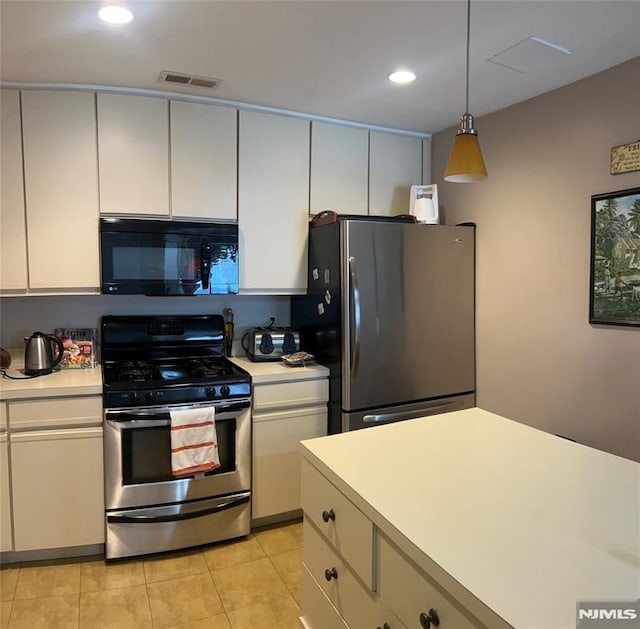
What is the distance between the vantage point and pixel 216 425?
270 centimetres

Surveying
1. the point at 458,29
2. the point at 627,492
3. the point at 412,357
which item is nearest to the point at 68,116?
the point at 458,29

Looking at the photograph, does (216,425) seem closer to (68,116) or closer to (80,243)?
(80,243)

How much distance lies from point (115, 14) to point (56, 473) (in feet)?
6.65

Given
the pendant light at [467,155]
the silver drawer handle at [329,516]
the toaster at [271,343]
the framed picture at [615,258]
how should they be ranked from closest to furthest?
1. the silver drawer handle at [329,516]
2. the pendant light at [467,155]
3. the framed picture at [615,258]
4. the toaster at [271,343]

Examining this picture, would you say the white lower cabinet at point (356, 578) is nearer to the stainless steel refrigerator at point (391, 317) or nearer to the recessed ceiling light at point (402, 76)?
the stainless steel refrigerator at point (391, 317)

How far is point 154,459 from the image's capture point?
2.57m

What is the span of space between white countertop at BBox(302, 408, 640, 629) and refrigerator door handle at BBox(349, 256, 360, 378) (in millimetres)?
957

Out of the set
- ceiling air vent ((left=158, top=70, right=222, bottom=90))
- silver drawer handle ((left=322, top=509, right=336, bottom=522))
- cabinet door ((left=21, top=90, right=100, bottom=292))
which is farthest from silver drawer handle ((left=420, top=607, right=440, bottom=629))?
ceiling air vent ((left=158, top=70, right=222, bottom=90))

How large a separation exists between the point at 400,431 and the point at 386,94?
71.7 inches

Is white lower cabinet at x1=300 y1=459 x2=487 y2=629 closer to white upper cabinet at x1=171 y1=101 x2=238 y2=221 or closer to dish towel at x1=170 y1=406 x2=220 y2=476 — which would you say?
dish towel at x1=170 y1=406 x2=220 y2=476

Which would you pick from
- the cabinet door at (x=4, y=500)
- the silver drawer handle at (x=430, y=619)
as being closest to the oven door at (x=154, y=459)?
the cabinet door at (x=4, y=500)

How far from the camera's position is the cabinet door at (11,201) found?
2555mm

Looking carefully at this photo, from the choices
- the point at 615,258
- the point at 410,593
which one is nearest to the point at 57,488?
the point at 410,593

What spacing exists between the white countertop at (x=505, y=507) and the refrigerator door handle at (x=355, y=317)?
3.14ft
